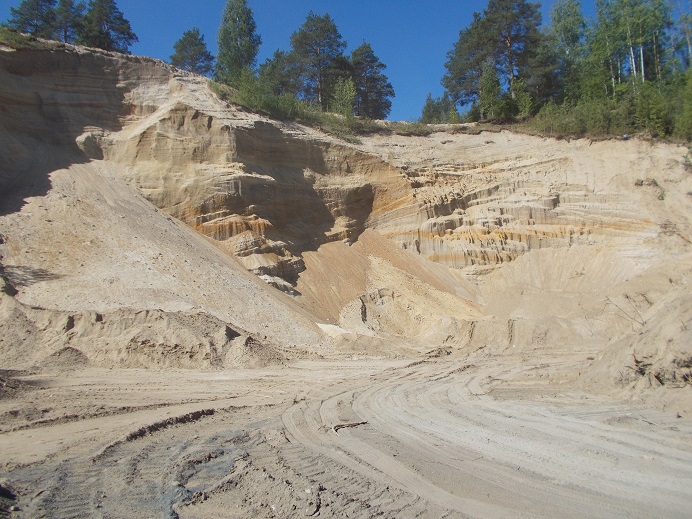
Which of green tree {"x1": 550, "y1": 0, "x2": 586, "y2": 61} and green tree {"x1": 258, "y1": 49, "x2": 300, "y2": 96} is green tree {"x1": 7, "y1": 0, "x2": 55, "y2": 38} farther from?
green tree {"x1": 550, "y1": 0, "x2": 586, "y2": 61}

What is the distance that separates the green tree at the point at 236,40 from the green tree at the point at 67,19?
895 centimetres

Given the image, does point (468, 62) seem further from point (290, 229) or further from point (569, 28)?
point (290, 229)

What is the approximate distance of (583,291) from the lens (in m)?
22.2

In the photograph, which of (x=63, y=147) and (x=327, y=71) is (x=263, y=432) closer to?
(x=63, y=147)

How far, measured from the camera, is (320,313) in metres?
20.3

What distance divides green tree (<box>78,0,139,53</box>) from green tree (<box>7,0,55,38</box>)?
1956mm

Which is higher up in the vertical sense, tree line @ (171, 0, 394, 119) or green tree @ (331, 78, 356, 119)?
tree line @ (171, 0, 394, 119)

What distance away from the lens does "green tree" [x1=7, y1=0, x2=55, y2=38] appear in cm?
2945

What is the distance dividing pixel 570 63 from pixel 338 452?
4070 centimetres

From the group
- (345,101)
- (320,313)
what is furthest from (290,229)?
(345,101)

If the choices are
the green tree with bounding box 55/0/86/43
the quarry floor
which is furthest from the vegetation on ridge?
the quarry floor

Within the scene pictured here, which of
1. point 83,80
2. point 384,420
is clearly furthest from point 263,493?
point 83,80

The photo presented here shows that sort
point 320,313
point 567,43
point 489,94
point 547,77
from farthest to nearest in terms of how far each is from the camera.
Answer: point 567,43 → point 547,77 → point 489,94 → point 320,313

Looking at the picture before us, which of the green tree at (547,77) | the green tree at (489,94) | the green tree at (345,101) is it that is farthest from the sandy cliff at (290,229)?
the green tree at (547,77)
